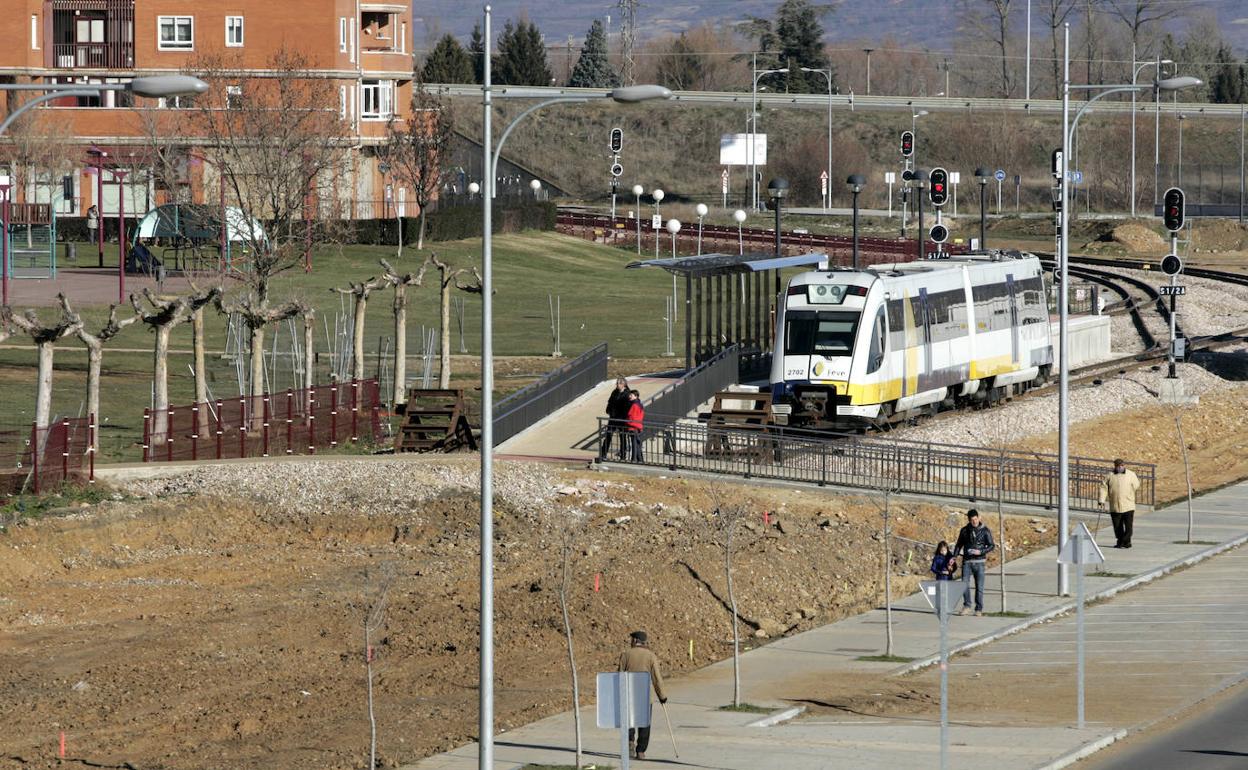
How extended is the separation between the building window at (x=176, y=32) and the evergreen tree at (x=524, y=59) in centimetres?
9296

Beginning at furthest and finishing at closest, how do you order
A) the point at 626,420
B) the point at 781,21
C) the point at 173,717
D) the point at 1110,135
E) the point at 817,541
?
the point at 781,21
the point at 1110,135
the point at 626,420
the point at 817,541
the point at 173,717

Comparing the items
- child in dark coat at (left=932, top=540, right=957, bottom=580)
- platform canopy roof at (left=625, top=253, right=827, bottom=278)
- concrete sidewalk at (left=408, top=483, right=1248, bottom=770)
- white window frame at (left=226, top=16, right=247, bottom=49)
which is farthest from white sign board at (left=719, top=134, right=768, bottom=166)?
child in dark coat at (left=932, top=540, right=957, bottom=580)

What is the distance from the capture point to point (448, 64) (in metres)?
173

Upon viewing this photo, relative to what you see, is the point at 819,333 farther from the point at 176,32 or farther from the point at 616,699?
the point at 176,32

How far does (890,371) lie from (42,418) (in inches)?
716

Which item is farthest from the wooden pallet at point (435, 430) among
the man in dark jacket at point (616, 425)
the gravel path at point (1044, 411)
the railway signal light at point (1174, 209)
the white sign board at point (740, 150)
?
the white sign board at point (740, 150)

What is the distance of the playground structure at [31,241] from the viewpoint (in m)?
71.3

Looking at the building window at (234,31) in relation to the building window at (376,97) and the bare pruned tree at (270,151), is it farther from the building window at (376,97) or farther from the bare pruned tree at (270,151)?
the bare pruned tree at (270,151)

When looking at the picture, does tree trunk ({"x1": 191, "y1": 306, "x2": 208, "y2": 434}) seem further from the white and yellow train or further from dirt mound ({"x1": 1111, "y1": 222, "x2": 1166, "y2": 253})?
dirt mound ({"x1": 1111, "y1": 222, "x2": 1166, "y2": 253})

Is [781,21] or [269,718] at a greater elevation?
[781,21]

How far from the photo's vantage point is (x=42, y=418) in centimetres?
3597

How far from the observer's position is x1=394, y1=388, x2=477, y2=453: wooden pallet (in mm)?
39656

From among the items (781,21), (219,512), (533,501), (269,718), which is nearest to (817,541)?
(533,501)

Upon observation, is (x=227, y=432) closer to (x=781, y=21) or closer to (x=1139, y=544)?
(x=1139, y=544)
